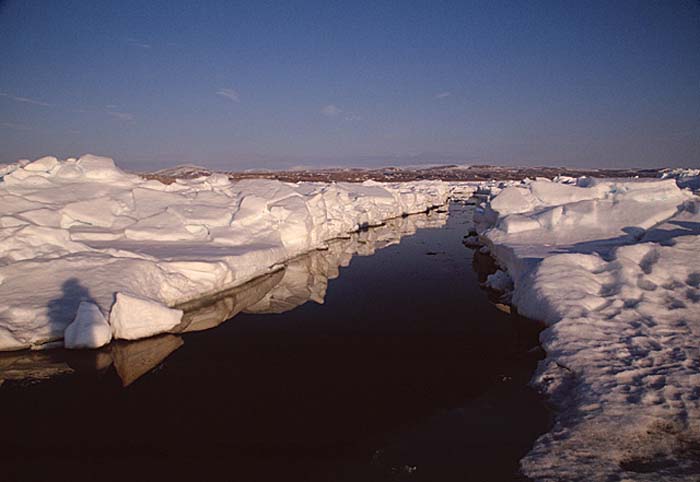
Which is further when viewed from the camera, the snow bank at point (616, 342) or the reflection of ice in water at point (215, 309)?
the reflection of ice in water at point (215, 309)

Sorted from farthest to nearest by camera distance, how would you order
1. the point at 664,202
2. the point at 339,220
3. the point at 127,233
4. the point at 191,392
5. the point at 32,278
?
the point at 339,220 < the point at 664,202 < the point at 127,233 < the point at 32,278 < the point at 191,392

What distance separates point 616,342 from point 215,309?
6323 millimetres

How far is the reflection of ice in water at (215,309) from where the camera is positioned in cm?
514

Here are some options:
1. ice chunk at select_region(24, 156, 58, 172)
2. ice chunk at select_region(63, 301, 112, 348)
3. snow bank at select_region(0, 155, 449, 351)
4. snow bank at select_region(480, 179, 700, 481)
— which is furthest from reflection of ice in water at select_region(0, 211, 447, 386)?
ice chunk at select_region(24, 156, 58, 172)

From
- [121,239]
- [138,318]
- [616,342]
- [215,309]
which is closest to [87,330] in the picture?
[138,318]

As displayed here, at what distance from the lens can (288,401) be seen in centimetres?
454

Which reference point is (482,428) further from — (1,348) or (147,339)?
(1,348)

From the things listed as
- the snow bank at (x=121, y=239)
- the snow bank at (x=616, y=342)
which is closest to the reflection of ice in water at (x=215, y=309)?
the snow bank at (x=121, y=239)

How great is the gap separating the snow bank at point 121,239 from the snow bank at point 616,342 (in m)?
5.59

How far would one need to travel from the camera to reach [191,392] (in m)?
4.74

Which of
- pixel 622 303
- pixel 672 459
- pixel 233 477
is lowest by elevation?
pixel 233 477

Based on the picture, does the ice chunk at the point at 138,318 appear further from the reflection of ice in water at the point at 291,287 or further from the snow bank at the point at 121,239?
the reflection of ice in water at the point at 291,287

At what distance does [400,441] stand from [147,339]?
4.27m

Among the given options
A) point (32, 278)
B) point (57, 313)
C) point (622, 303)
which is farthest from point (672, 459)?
point (32, 278)
